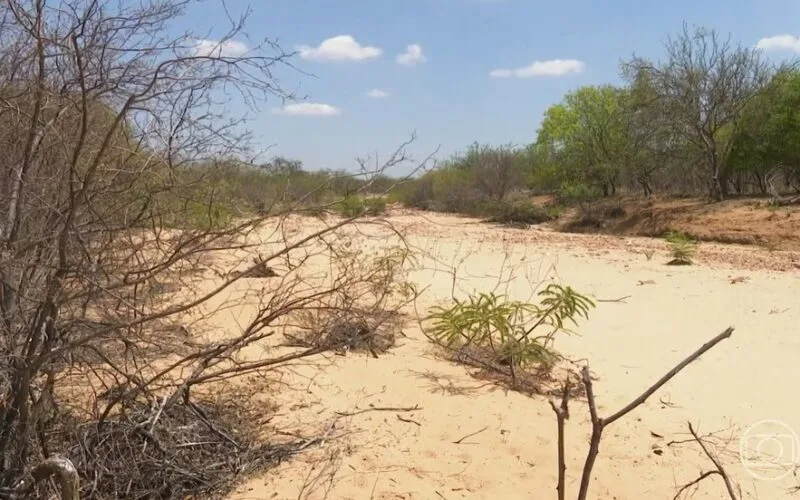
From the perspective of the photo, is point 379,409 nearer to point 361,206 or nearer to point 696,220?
point 361,206

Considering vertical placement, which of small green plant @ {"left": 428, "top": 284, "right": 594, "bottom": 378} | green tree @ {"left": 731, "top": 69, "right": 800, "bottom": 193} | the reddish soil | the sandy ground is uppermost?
green tree @ {"left": 731, "top": 69, "right": 800, "bottom": 193}

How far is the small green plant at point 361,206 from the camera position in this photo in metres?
3.33

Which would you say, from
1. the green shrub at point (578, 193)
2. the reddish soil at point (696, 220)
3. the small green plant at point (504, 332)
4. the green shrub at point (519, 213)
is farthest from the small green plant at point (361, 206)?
the green shrub at point (578, 193)

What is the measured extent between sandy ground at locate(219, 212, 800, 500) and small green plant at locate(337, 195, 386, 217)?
0.55 m

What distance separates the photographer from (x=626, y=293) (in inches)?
386

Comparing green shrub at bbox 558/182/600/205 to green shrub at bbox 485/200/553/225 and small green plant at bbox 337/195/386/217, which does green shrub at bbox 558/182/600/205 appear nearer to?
green shrub at bbox 485/200/553/225

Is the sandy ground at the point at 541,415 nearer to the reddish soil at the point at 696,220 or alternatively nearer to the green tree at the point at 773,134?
the reddish soil at the point at 696,220

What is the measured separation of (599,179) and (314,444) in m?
25.9

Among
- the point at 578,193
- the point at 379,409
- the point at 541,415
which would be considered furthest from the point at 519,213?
the point at 379,409

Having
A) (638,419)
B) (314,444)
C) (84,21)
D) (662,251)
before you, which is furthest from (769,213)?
(84,21)

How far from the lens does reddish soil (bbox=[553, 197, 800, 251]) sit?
16062 millimetres

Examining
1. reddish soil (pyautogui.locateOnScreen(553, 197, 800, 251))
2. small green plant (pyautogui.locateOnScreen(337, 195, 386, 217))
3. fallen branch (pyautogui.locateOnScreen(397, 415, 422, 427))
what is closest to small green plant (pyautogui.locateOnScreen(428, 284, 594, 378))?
fallen branch (pyautogui.locateOnScreen(397, 415, 422, 427))

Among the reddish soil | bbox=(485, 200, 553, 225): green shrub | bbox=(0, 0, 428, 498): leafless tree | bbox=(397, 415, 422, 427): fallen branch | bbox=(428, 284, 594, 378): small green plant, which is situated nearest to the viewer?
bbox=(0, 0, 428, 498): leafless tree

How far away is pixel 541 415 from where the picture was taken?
468cm
